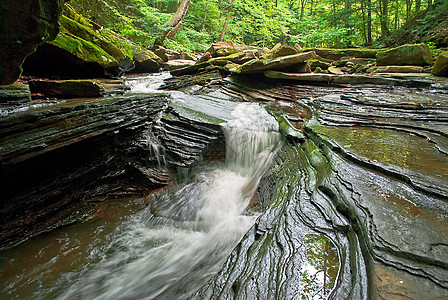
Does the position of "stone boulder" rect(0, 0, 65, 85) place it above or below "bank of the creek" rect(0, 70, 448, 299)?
above

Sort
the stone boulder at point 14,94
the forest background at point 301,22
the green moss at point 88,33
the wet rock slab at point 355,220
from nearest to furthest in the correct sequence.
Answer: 1. the wet rock slab at point 355,220
2. the stone boulder at point 14,94
3. the green moss at point 88,33
4. the forest background at point 301,22

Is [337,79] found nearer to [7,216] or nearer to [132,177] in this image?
[132,177]

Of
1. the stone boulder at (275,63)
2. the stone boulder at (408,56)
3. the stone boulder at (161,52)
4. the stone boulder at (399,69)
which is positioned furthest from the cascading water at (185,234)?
the stone boulder at (161,52)

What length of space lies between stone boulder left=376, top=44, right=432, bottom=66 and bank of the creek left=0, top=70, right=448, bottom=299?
10.5 feet

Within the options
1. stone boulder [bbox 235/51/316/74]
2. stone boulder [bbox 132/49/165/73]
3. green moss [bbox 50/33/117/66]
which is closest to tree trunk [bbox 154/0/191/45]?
stone boulder [bbox 132/49/165/73]

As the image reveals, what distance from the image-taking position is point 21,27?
2.66 metres

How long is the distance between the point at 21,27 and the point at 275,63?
811 cm

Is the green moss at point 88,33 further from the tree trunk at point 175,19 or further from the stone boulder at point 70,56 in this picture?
the tree trunk at point 175,19

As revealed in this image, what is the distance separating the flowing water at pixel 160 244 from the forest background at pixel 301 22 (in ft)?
26.7

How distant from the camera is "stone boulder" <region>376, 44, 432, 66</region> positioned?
355 inches

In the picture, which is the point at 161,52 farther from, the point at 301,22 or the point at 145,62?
the point at 301,22

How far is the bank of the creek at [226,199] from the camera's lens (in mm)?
2176

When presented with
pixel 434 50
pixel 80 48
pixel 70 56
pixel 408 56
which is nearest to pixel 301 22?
pixel 434 50

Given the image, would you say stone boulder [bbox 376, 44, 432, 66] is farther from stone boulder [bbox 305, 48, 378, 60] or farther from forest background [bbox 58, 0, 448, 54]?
stone boulder [bbox 305, 48, 378, 60]
